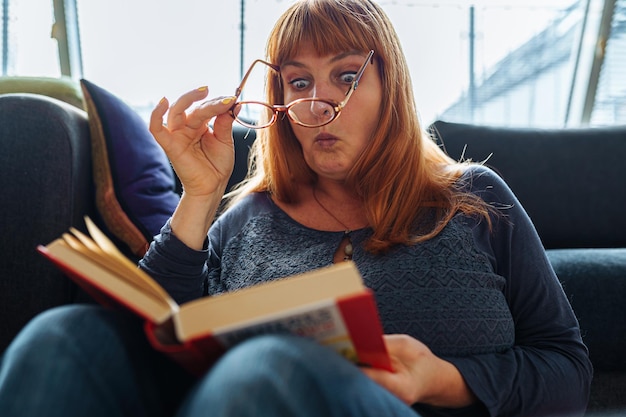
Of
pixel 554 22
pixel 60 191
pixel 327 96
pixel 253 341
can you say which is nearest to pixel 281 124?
pixel 327 96

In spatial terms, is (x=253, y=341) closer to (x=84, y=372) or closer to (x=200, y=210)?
(x=84, y=372)

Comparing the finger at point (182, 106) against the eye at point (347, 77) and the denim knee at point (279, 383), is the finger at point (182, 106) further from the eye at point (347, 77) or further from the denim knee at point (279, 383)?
the denim knee at point (279, 383)

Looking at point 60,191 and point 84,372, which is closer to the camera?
point 84,372

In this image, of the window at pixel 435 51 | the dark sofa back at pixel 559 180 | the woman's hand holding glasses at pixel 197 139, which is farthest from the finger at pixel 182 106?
the window at pixel 435 51

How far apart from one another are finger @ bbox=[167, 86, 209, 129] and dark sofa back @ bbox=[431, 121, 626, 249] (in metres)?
0.84

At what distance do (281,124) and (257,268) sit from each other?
14.9 inches

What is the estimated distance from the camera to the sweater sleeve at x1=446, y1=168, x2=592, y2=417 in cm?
88

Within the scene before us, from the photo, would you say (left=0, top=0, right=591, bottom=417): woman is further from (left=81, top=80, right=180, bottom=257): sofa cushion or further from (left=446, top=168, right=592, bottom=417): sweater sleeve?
(left=81, top=80, right=180, bottom=257): sofa cushion

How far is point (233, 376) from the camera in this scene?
1.63 ft

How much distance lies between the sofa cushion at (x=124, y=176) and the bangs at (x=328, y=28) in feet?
1.43

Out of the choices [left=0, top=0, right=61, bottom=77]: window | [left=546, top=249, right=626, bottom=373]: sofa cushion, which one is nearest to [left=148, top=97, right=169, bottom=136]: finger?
[left=546, top=249, right=626, bottom=373]: sofa cushion

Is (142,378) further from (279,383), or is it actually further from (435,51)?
(435,51)

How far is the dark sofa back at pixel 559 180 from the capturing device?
1.68m

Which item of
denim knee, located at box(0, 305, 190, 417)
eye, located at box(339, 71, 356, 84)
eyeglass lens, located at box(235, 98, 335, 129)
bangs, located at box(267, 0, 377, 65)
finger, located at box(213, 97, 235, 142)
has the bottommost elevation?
denim knee, located at box(0, 305, 190, 417)
